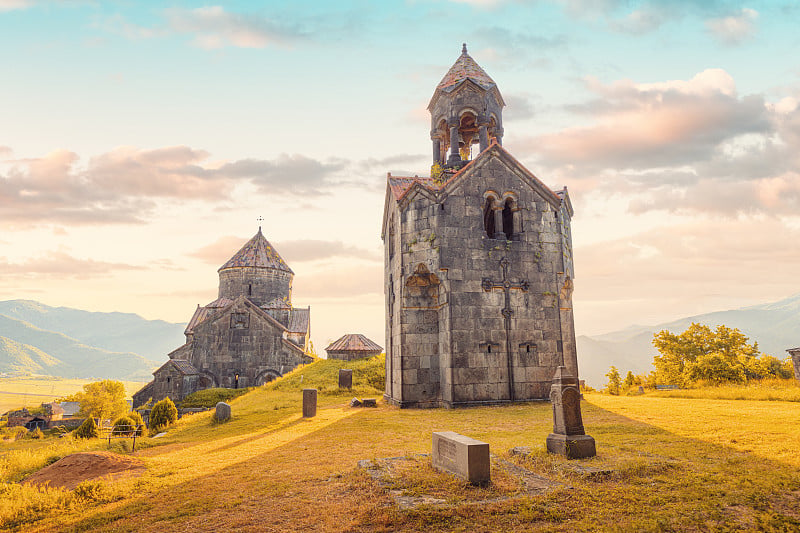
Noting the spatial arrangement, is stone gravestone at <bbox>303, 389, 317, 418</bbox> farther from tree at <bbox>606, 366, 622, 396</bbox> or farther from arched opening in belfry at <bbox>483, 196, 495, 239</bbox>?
tree at <bbox>606, 366, 622, 396</bbox>

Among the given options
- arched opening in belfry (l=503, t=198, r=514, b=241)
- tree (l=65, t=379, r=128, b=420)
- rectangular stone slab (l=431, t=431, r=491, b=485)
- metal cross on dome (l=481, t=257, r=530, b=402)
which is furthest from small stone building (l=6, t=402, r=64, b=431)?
rectangular stone slab (l=431, t=431, r=491, b=485)

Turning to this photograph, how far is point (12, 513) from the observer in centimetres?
604

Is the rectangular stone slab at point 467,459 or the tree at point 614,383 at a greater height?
the rectangular stone slab at point 467,459

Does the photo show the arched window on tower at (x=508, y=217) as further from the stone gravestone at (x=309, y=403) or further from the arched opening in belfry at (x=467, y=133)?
the stone gravestone at (x=309, y=403)

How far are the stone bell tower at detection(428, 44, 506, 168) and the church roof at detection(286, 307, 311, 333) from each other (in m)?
20.7

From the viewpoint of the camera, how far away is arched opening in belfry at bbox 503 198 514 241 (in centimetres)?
1795

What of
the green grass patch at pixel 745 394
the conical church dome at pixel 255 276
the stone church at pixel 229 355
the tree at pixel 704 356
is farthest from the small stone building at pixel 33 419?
the tree at pixel 704 356

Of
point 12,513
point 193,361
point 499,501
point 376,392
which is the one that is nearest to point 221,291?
point 193,361

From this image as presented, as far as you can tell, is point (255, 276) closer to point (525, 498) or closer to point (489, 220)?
point (489, 220)

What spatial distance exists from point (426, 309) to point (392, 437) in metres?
6.91

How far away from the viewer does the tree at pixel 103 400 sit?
1326 inches

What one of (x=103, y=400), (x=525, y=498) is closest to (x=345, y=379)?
(x=525, y=498)

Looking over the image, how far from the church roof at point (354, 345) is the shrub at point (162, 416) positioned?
13170mm

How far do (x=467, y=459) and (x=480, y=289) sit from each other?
10378 millimetres
